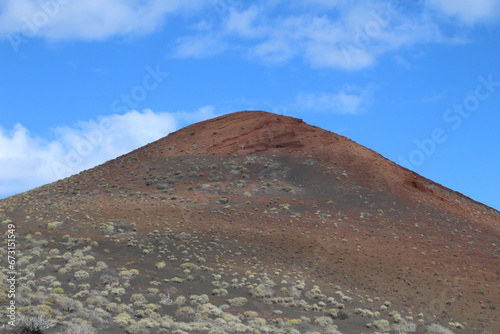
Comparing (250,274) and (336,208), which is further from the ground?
(336,208)

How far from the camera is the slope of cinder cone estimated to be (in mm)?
31906

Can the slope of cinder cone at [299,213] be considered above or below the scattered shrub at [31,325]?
above

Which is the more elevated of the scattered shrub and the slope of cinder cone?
the slope of cinder cone

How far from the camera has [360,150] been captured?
52.9 m

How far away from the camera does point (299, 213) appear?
40375 millimetres

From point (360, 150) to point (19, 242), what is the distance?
32596mm

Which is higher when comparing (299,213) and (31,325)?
(299,213)

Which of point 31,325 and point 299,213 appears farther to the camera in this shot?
point 299,213

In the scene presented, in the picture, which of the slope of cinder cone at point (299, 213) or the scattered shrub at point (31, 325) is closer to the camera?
the scattered shrub at point (31, 325)

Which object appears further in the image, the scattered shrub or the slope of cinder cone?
the slope of cinder cone

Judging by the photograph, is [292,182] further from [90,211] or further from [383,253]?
[90,211]

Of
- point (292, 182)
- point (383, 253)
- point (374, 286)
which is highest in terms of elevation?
point (292, 182)

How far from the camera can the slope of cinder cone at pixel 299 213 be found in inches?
1256

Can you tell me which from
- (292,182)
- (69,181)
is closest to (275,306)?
(292,182)
